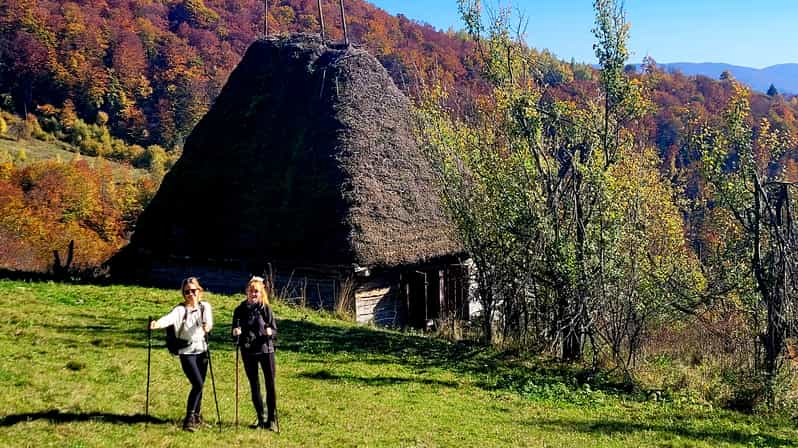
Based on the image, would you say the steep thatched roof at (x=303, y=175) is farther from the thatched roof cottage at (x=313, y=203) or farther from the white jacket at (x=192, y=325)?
the white jacket at (x=192, y=325)

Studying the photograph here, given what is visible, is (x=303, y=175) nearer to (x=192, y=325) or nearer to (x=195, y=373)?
(x=192, y=325)

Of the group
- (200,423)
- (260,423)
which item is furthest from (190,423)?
(260,423)

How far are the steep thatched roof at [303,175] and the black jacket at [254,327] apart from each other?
26.2ft

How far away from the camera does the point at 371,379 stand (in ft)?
27.4

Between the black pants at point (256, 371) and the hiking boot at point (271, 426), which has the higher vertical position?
the black pants at point (256, 371)

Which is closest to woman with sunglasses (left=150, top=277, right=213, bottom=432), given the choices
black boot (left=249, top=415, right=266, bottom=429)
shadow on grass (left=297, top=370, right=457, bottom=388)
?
black boot (left=249, top=415, right=266, bottom=429)

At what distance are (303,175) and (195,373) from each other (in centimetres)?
1073

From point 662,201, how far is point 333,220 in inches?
276

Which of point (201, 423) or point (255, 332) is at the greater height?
point (255, 332)

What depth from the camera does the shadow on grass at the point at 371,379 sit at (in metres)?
8.13

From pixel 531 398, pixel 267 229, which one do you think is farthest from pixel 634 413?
pixel 267 229

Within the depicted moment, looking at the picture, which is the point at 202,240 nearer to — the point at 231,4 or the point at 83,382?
the point at 83,382

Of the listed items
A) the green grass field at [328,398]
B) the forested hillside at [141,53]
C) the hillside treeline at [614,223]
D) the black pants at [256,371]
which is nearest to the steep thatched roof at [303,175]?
the hillside treeline at [614,223]

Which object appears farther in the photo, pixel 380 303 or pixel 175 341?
pixel 380 303
